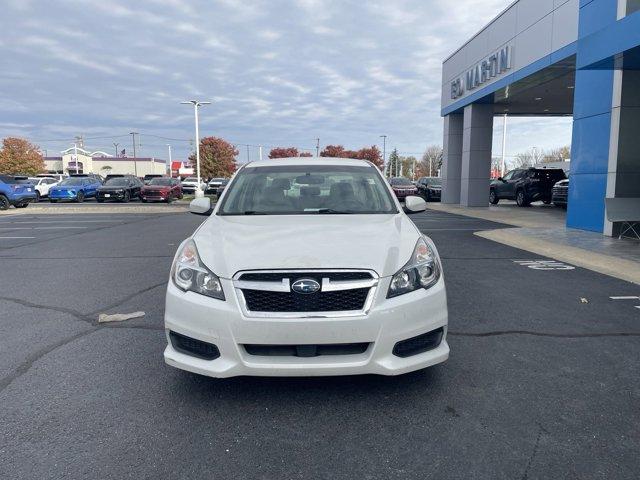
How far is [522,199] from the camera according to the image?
958 inches

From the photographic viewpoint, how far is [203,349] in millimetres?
3088

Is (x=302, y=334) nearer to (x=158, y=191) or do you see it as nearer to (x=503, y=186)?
(x=503, y=186)

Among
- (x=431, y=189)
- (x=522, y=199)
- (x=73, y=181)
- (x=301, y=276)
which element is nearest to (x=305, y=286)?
(x=301, y=276)

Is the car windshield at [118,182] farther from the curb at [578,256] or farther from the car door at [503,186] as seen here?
the curb at [578,256]

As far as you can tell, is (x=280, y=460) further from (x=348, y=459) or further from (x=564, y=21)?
(x=564, y=21)

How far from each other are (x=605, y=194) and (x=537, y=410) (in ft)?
35.4

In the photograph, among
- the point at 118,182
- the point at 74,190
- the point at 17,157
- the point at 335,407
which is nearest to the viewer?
the point at 335,407

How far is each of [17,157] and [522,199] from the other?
244ft

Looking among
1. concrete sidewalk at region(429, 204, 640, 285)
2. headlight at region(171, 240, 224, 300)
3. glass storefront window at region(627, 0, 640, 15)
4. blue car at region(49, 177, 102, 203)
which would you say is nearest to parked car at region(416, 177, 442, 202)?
concrete sidewalk at region(429, 204, 640, 285)

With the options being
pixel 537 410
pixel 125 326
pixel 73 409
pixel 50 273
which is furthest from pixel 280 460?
pixel 50 273

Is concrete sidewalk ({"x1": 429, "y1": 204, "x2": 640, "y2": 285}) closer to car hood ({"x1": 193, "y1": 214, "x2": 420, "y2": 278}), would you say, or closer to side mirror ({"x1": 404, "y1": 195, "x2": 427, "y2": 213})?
side mirror ({"x1": 404, "y1": 195, "x2": 427, "y2": 213})

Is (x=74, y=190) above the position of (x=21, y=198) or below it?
above

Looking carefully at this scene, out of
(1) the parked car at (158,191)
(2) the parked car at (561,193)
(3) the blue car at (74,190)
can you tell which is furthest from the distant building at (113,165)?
(2) the parked car at (561,193)

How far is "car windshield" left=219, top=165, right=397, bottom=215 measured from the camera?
14.3 ft
